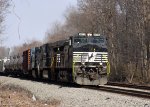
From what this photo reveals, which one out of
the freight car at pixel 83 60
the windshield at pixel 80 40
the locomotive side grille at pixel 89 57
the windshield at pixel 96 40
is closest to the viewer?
the freight car at pixel 83 60

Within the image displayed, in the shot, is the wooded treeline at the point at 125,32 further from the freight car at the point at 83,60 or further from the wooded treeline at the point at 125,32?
the freight car at the point at 83,60

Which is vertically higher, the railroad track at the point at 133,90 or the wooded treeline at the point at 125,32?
the wooded treeline at the point at 125,32

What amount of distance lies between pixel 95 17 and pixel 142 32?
13.7 metres

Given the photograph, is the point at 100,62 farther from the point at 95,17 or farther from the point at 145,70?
the point at 95,17

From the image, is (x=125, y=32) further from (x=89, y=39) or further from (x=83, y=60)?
(x=83, y=60)

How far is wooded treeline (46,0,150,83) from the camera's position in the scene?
3259 centimetres

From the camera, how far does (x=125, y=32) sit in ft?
135

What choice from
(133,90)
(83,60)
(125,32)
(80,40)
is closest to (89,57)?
(83,60)

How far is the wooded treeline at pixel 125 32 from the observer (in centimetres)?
3259

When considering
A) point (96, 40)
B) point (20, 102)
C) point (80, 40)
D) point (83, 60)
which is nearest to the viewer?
point (20, 102)

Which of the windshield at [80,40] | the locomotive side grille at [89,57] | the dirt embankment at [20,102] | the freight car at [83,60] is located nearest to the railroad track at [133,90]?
the freight car at [83,60]

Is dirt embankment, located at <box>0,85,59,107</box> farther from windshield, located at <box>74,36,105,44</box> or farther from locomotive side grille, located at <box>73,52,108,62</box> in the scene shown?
windshield, located at <box>74,36,105,44</box>

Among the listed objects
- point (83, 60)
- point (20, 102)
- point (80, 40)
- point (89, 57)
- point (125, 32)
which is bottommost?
point (20, 102)

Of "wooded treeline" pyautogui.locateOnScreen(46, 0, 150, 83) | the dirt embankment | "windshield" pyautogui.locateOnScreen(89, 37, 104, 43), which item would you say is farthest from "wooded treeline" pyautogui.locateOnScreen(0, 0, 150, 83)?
the dirt embankment
